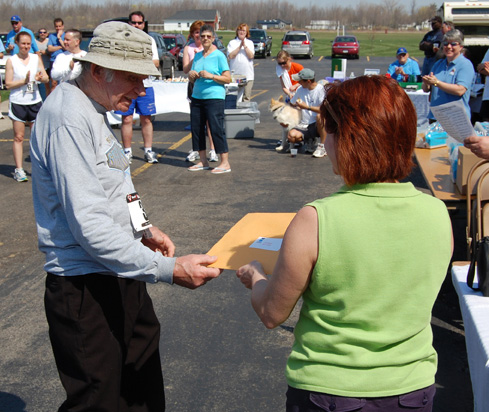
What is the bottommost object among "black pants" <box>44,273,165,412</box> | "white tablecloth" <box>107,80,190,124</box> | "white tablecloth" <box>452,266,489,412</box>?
"white tablecloth" <box>107,80,190,124</box>

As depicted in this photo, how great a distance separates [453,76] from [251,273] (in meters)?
6.20

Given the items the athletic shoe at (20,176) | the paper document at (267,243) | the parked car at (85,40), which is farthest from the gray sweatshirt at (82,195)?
the parked car at (85,40)

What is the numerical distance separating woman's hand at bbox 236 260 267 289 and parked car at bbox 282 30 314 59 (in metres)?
38.1

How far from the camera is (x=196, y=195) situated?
721 cm

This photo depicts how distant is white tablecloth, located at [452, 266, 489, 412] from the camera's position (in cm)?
255

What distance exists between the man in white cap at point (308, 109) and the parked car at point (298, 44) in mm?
30006

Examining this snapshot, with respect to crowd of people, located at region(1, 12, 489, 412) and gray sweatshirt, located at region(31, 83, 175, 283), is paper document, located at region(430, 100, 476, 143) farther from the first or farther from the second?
gray sweatshirt, located at region(31, 83, 175, 283)

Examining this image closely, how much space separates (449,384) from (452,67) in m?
5.06

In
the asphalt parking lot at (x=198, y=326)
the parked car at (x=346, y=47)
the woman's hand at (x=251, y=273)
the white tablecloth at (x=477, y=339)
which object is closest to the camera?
the woman's hand at (x=251, y=273)

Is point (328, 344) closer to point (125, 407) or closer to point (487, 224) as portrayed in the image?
point (125, 407)

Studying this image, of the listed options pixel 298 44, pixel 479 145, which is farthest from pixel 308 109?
pixel 298 44

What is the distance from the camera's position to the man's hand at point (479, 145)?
3.84 m

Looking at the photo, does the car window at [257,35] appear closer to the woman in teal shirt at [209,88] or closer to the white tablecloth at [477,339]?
the woman in teal shirt at [209,88]

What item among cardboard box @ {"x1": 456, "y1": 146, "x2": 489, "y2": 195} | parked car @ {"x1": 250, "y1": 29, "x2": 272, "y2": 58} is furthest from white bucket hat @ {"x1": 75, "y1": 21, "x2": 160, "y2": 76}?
parked car @ {"x1": 250, "y1": 29, "x2": 272, "y2": 58}
